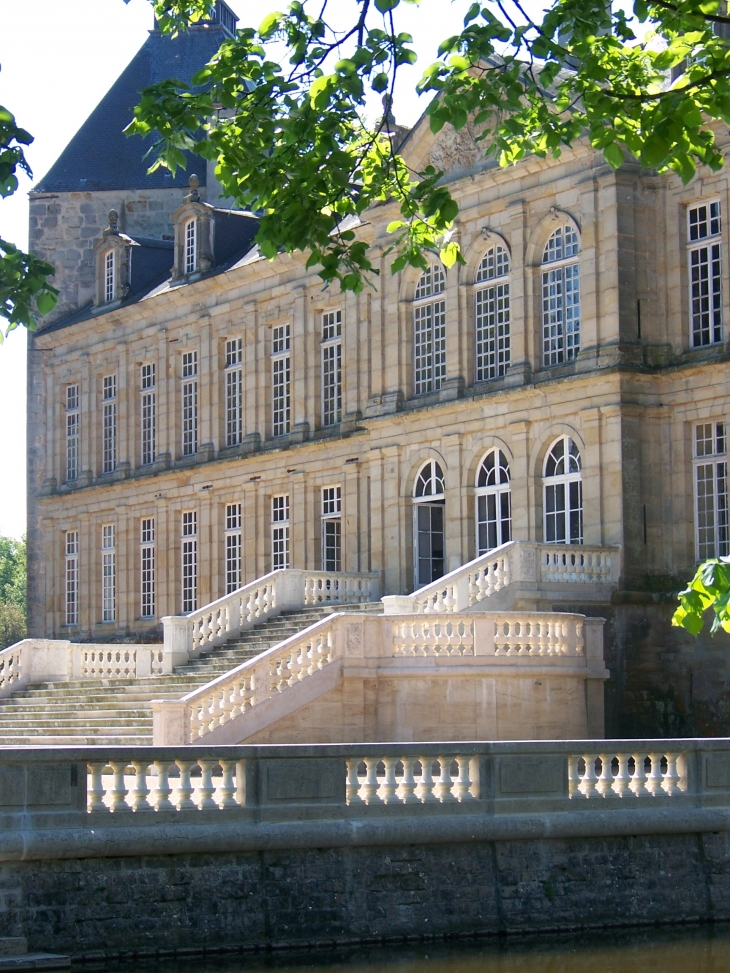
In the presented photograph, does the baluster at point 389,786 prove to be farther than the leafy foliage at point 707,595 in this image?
Yes

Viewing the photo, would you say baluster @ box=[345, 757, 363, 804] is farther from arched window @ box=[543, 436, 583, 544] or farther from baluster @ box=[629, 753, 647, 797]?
arched window @ box=[543, 436, 583, 544]

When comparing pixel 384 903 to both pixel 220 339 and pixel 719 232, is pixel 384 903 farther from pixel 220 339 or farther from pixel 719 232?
pixel 220 339

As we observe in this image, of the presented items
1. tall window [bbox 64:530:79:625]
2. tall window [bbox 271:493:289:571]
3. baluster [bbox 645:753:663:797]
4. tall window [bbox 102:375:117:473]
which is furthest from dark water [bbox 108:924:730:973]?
tall window [bbox 64:530:79:625]

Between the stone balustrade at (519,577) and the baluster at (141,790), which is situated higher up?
the stone balustrade at (519,577)

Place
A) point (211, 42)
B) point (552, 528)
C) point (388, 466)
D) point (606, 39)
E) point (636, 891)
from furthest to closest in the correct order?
point (211, 42) → point (388, 466) → point (552, 528) → point (636, 891) → point (606, 39)

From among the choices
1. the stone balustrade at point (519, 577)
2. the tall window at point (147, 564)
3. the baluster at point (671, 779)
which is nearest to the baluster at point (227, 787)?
the baluster at point (671, 779)

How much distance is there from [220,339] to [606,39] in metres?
25.1

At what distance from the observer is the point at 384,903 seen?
13914 millimetres

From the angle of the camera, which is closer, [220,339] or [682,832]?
[682,832]

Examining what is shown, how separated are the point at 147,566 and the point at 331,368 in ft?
25.2

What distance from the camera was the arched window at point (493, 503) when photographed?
2828cm

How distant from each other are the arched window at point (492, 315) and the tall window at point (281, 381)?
21.7ft

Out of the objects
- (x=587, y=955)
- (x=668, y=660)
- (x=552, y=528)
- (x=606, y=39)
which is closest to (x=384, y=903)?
(x=587, y=955)

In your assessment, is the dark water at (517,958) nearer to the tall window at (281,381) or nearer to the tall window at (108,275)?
the tall window at (281,381)
